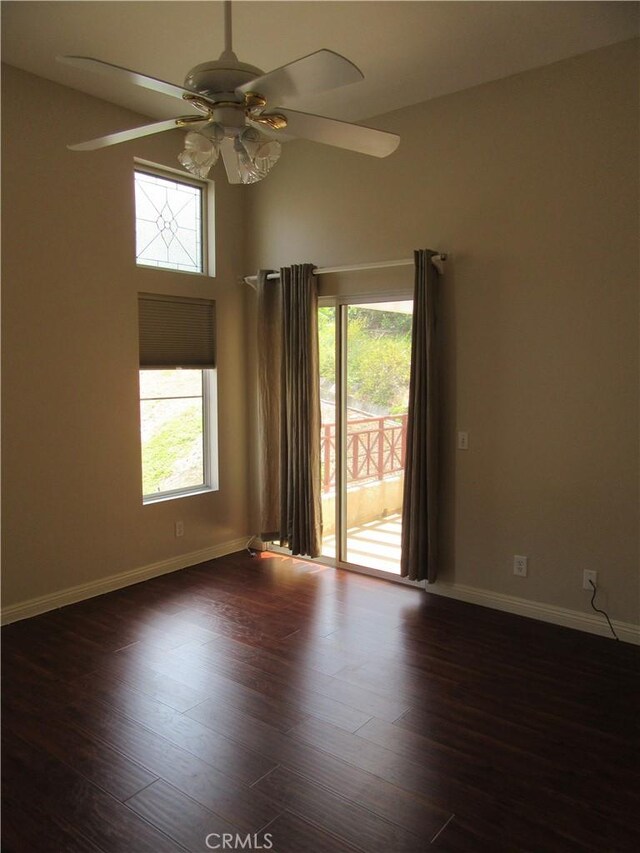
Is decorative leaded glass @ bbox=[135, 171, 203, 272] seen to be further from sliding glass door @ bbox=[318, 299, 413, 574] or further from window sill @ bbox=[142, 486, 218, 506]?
window sill @ bbox=[142, 486, 218, 506]

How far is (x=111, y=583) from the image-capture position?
430cm

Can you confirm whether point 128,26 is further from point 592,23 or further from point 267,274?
point 592,23

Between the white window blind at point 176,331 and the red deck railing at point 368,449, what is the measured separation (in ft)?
3.75

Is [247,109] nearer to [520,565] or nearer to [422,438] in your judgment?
[422,438]

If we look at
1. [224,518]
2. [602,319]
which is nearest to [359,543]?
[224,518]

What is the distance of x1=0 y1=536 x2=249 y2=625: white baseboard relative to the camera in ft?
12.5

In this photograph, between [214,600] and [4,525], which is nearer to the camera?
[4,525]

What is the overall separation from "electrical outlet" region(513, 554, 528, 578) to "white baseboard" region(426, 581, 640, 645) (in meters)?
0.16

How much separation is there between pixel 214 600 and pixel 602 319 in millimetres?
2955

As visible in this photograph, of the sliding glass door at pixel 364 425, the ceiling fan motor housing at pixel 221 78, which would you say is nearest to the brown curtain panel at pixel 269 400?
the sliding glass door at pixel 364 425

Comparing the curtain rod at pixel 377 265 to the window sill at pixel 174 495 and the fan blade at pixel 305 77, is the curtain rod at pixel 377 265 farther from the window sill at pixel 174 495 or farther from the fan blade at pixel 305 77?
the fan blade at pixel 305 77

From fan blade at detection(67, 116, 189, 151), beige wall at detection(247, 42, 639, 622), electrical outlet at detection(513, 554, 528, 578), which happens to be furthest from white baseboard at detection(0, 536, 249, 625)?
fan blade at detection(67, 116, 189, 151)

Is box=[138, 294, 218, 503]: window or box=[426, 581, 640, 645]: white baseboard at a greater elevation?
box=[138, 294, 218, 503]: window

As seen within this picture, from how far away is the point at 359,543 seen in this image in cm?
481
